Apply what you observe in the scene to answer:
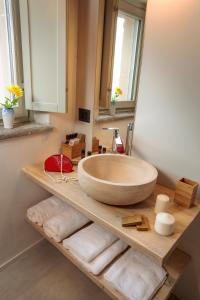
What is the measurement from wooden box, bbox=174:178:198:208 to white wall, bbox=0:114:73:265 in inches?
36.4

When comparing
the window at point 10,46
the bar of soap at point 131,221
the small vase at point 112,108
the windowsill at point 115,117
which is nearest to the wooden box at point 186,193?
the bar of soap at point 131,221

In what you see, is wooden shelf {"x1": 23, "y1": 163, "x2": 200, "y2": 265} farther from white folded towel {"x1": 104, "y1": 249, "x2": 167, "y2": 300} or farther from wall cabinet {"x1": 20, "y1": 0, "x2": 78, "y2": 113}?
wall cabinet {"x1": 20, "y1": 0, "x2": 78, "y2": 113}

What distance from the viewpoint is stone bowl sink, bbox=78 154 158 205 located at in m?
0.94

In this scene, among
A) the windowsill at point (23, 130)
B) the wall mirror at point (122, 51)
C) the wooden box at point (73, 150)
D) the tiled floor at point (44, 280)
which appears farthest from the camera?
the wooden box at point (73, 150)

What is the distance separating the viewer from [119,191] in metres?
0.94

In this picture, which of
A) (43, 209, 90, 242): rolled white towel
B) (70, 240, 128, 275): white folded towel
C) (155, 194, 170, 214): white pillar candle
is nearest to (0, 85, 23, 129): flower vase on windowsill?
(43, 209, 90, 242): rolled white towel

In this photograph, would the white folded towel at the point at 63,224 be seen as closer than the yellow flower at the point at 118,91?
Yes

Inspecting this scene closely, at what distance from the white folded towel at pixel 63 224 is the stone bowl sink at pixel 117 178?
13.0 inches

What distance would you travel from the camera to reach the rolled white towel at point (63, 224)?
4.02 ft

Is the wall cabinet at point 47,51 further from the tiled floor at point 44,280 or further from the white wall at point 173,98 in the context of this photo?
the tiled floor at point 44,280

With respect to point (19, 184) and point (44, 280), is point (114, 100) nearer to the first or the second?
point (19, 184)

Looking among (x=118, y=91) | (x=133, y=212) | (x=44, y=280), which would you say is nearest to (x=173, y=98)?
(x=118, y=91)

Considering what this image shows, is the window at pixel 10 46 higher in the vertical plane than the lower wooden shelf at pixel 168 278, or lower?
higher

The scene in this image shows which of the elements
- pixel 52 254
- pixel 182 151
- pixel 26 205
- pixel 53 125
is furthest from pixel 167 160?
pixel 52 254
